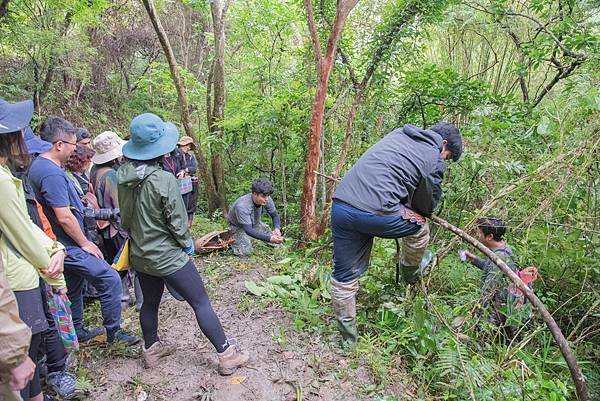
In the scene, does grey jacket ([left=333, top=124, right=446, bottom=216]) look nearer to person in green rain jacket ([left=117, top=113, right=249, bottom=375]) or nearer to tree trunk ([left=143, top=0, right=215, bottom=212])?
person in green rain jacket ([left=117, top=113, right=249, bottom=375])

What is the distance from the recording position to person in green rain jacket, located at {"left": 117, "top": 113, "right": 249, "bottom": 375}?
2674 mm

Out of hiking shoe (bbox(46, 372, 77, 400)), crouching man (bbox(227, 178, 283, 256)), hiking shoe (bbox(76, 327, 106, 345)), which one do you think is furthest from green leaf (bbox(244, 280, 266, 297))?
hiking shoe (bbox(46, 372, 77, 400))

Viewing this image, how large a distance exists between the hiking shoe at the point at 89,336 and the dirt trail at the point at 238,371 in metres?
0.14

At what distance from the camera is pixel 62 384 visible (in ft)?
8.97

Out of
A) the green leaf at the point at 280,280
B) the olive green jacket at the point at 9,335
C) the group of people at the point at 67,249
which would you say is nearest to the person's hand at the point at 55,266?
the group of people at the point at 67,249

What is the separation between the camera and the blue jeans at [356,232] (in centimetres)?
312

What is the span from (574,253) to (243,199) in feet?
12.4

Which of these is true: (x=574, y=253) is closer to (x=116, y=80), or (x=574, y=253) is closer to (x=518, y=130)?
(x=518, y=130)

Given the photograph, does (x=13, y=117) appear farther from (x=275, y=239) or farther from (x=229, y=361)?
(x=275, y=239)

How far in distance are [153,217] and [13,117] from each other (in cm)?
97

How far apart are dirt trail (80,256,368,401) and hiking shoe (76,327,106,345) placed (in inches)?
5.4

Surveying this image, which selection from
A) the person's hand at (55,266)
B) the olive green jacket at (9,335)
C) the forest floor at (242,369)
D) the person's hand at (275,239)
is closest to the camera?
the olive green jacket at (9,335)

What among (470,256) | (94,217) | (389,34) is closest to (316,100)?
(389,34)

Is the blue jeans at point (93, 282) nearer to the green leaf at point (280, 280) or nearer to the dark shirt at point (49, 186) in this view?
the dark shirt at point (49, 186)
